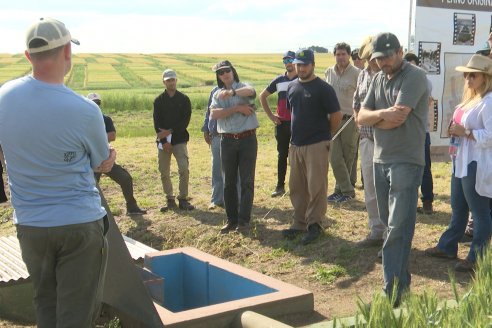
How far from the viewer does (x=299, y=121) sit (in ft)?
24.2

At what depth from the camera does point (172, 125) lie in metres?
9.55

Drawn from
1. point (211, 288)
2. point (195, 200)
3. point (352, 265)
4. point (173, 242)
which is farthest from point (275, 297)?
point (195, 200)

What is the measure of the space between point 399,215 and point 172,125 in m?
4.77

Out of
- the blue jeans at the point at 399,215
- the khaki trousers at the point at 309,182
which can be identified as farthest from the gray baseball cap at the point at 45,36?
the khaki trousers at the point at 309,182

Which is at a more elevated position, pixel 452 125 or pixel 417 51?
pixel 417 51

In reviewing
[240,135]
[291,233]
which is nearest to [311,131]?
[240,135]

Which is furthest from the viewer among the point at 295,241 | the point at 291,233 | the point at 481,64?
the point at 291,233

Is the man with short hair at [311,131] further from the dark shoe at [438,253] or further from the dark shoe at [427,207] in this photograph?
the dark shoe at [427,207]

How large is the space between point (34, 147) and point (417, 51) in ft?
19.6

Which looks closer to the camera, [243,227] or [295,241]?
[295,241]

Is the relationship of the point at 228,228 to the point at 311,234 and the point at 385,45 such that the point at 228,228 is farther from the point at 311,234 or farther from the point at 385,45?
the point at 385,45

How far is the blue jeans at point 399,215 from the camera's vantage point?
17.5 ft

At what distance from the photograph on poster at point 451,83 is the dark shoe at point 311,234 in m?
2.41

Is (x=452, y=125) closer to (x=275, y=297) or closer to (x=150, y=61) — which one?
(x=275, y=297)
